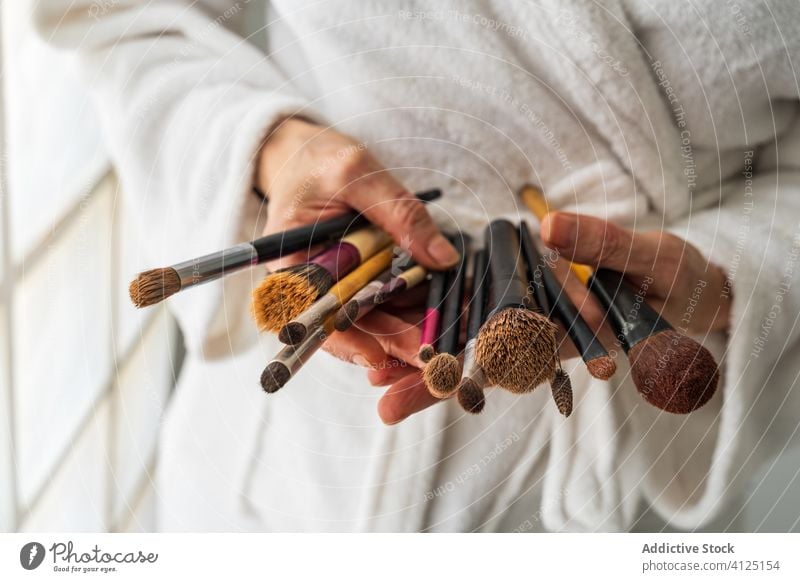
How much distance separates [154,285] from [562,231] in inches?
5.3

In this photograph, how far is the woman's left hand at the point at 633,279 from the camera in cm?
21

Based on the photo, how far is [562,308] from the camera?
0.21m

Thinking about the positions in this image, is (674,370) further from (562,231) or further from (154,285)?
(154,285)

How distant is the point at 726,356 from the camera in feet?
0.78

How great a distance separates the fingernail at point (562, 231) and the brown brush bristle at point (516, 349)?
0.03 meters

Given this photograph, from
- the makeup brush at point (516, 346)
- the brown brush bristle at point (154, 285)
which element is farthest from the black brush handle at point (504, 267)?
the brown brush bristle at point (154, 285)

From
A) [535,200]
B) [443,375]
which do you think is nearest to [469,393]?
[443,375]

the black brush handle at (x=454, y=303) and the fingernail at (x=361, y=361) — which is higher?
the black brush handle at (x=454, y=303)

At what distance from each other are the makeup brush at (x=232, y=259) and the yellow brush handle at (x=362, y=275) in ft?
0.06

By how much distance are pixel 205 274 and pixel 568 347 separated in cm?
12

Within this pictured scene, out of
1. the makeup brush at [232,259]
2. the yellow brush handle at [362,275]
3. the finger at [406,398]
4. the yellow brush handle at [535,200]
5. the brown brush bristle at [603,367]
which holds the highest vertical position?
the makeup brush at [232,259]

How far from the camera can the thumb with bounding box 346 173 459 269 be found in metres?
0.24

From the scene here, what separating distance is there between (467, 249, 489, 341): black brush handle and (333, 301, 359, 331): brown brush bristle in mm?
38

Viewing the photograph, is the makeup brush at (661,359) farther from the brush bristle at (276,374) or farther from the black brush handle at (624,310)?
the brush bristle at (276,374)
